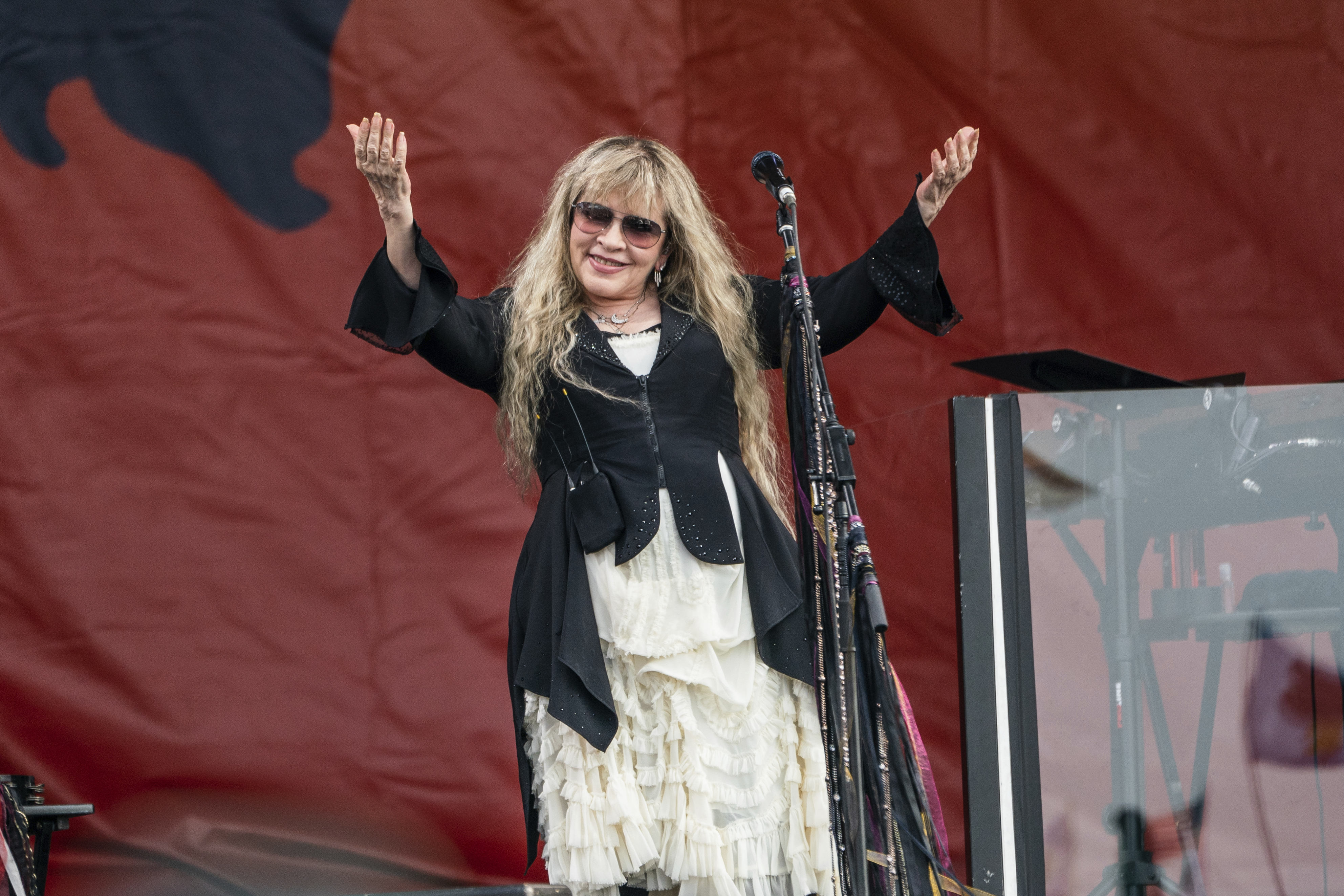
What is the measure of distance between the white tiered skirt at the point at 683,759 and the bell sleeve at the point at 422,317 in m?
0.37

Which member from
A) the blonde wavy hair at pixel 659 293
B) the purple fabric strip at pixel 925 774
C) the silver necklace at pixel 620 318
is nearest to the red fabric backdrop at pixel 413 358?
the blonde wavy hair at pixel 659 293

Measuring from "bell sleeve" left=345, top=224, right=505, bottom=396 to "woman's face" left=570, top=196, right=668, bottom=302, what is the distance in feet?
0.61

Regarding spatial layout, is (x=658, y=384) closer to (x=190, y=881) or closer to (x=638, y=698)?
(x=638, y=698)

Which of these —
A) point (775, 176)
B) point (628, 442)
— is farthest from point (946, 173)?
point (628, 442)

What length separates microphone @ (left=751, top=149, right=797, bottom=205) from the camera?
151 centimetres

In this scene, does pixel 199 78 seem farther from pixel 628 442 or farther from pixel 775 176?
pixel 775 176

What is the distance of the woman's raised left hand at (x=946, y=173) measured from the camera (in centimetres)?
175

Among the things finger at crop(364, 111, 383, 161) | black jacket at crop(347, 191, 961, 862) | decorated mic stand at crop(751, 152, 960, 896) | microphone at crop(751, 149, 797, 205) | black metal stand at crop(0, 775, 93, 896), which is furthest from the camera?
black metal stand at crop(0, 775, 93, 896)

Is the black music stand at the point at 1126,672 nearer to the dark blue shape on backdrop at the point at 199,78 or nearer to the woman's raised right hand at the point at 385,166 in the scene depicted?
the woman's raised right hand at the point at 385,166

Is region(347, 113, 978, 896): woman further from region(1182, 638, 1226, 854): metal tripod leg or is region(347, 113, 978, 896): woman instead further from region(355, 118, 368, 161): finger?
region(1182, 638, 1226, 854): metal tripod leg

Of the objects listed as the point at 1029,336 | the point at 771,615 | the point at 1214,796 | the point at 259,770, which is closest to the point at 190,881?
the point at 259,770

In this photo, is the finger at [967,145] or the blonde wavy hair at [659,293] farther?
the blonde wavy hair at [659,293]

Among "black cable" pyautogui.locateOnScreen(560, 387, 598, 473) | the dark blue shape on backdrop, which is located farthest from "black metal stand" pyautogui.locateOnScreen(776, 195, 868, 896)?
the dark blue shape on backdrop

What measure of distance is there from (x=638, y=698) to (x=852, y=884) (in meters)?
0.50
